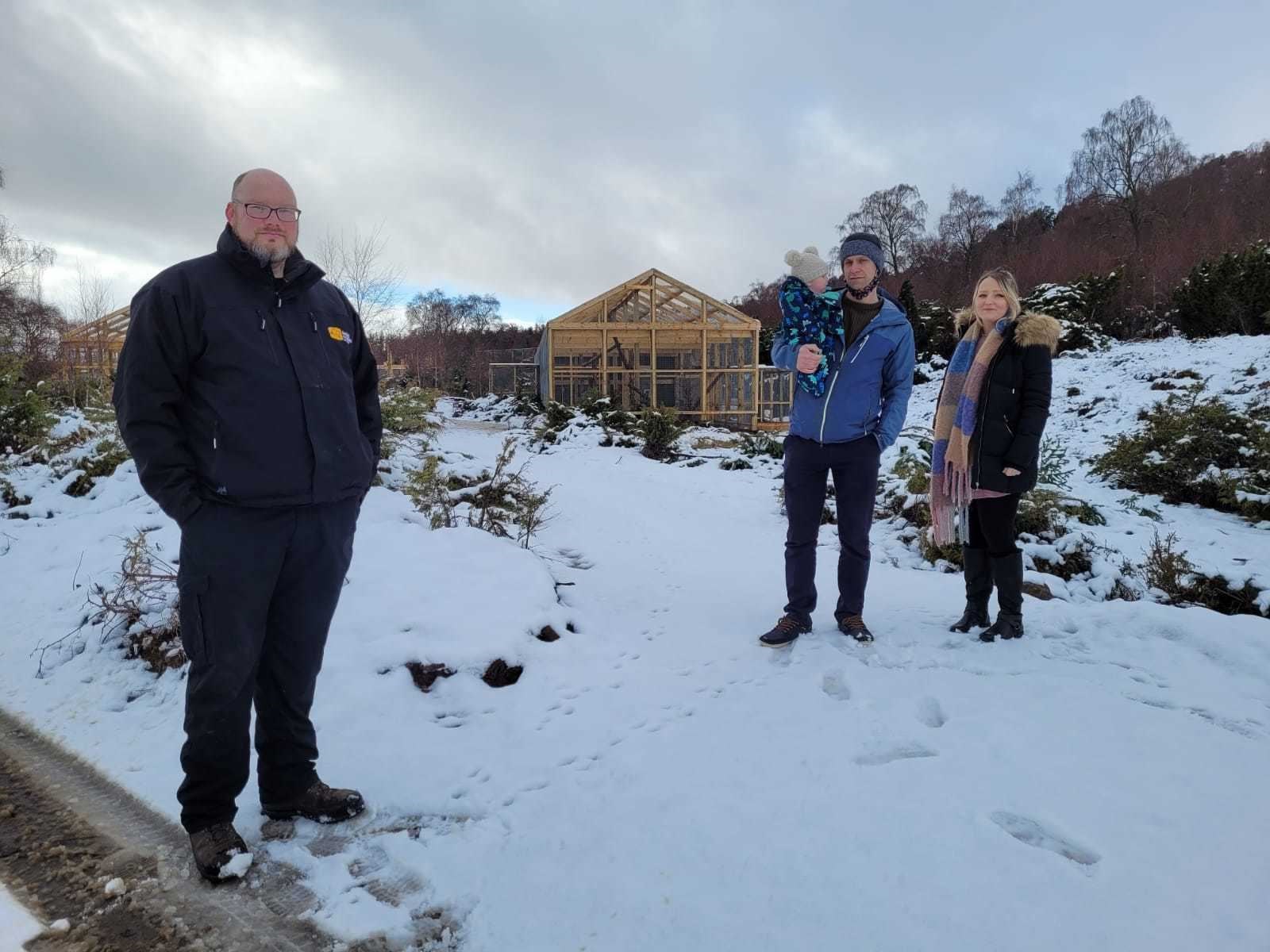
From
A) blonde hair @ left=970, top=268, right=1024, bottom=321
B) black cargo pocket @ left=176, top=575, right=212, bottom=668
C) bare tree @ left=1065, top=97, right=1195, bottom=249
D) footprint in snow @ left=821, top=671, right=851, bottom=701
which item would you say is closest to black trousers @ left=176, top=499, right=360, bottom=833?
black cargo pocket @ left=176, top=575, right=212, bottom=668

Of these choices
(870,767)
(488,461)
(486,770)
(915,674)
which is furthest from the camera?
(488,461)

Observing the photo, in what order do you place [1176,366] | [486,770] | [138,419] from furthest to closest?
[1176,366]
[486,770]
[138,419]

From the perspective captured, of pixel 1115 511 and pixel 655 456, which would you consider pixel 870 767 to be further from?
pixel 655 456

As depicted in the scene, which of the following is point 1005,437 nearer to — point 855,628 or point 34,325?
point 855,628

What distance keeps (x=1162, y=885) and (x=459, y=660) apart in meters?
2.58

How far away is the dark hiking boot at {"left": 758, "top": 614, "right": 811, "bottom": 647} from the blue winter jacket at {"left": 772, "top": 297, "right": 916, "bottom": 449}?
90cm

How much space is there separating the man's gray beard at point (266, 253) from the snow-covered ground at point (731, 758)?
1747 millimetres

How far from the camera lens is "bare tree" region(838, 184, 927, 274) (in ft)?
116

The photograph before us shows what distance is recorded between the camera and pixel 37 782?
2633 mm

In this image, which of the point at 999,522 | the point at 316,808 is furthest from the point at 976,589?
the point at 316,808

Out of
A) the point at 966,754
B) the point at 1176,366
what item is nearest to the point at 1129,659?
the point at 966,754

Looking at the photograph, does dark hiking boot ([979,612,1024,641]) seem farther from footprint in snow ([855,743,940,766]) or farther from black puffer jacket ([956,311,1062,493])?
footprint in snow ([855,743,940,766])

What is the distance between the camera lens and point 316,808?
227 cm

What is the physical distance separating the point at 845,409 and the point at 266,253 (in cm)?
249
